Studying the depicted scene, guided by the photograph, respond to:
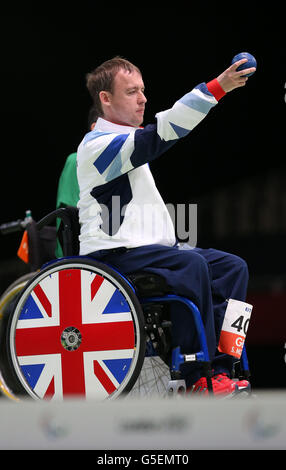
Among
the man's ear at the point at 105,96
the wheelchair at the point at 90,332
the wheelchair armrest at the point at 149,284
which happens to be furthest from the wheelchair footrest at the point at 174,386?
the man's ear at the point at 105,96

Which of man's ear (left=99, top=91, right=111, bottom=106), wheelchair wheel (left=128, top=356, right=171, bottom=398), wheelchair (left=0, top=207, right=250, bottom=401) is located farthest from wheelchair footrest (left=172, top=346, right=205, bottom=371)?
man's ear (left=99, top=91, right=111, bottom=106)

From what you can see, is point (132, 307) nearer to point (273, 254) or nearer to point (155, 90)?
point (155, 90)

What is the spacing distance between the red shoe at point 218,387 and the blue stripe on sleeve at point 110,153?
0.63 metres

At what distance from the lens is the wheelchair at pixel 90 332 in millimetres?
1790

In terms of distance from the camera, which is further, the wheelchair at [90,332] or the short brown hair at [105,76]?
the short brown hair at [105,76]

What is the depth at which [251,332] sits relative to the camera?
282 inches

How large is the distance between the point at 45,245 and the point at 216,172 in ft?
11.4

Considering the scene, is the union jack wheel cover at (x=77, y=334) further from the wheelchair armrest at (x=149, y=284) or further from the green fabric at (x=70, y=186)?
the green fabric at (x=70, y=186)

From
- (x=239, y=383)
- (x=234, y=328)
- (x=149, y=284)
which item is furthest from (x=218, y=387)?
(x=149, y=284)

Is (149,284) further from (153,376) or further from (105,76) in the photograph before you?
(105,76)

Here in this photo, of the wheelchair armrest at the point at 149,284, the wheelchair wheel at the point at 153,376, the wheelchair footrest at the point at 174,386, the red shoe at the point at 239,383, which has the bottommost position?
the wheelchair wheel at the point at 153,376

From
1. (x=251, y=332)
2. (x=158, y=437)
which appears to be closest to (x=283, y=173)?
(x=251, y=332)

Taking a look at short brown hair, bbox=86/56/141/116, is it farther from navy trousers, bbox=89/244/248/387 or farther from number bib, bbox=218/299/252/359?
number bib, bbox=218/299/252/359

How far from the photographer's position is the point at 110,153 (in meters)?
1.88
